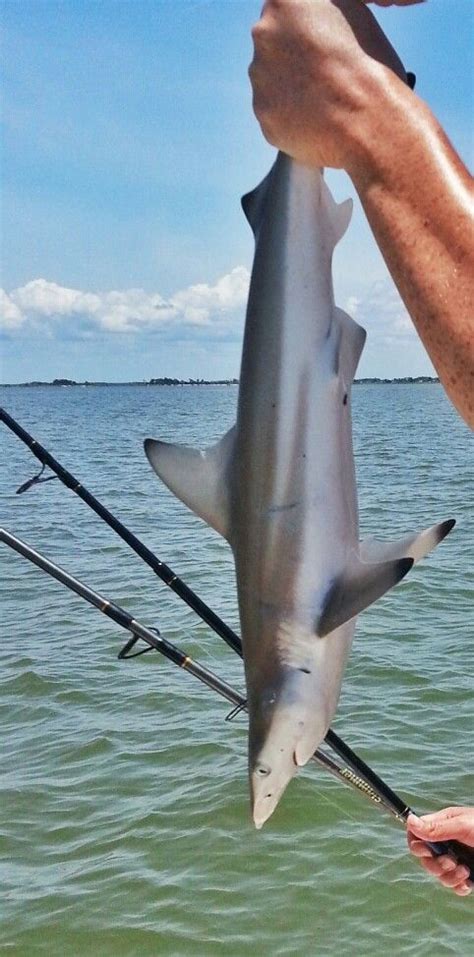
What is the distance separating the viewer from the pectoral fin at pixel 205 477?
2152mm

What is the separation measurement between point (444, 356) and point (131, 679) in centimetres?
1039

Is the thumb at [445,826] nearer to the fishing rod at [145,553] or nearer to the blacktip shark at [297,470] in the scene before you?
the blacktip shark at [297,470]

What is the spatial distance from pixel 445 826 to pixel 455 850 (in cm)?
17

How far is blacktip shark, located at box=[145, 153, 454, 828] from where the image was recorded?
78.7 inches

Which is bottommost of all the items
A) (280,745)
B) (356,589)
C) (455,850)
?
(455,850)

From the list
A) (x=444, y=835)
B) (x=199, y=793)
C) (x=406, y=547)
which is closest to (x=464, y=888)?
(x=444, y=835)

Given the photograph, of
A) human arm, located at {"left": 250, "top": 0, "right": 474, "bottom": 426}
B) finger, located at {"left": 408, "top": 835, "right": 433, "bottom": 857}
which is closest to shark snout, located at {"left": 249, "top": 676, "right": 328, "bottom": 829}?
finger, located at {"left": 408, "top": 835, "right": 433, "bottom": 857}

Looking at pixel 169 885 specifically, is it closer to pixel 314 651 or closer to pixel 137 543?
pixel 137 543

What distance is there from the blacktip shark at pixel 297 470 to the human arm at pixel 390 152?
1.91 feet

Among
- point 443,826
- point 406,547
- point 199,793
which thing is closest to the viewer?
point 406,547

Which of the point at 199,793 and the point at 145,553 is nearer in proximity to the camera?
the point at 145,553

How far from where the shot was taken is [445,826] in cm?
302

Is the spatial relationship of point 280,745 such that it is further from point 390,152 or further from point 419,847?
point 390,152

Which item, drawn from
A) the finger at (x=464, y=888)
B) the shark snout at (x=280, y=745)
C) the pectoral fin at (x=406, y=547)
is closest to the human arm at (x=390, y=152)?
the pectoral fin at (x=406, y=547)
